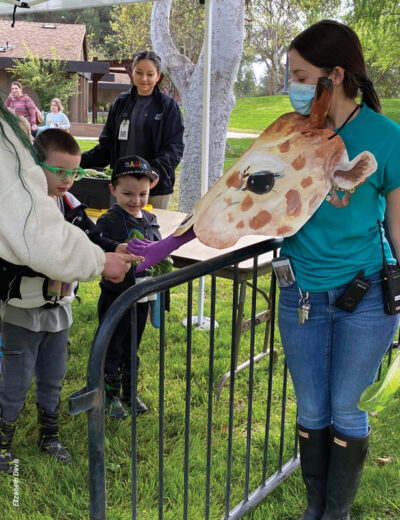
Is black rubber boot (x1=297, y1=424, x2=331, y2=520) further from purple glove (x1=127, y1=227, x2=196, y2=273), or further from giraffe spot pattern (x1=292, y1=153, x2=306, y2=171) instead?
giraffe spot pattern (x1=292, y1=153, x2=306, y2=171)

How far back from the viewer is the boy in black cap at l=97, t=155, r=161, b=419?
2.94m

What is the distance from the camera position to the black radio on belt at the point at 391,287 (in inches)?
73.9

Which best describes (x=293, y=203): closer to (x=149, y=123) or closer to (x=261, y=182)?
(x=261, y=182)

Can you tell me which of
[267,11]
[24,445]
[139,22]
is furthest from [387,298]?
[139,22]

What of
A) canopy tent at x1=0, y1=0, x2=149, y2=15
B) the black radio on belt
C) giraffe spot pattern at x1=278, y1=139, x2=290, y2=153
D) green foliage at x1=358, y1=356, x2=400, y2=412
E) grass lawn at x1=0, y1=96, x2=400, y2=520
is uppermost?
canopy tent at x1=0, y1=0, x2=149, y2=15

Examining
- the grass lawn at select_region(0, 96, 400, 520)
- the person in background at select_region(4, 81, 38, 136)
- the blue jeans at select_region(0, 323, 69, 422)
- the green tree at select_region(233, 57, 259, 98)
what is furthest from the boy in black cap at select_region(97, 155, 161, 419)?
the green tree at select_region(233, 57, 259, 98)

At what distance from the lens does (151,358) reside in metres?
4.09

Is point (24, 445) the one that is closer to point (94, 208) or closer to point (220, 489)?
point (220, 489)

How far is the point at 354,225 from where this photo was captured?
1.82 metres

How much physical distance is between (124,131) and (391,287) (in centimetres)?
298

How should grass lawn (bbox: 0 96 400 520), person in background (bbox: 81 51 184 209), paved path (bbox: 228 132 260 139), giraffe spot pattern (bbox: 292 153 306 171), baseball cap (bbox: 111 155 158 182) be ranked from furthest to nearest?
paved path (bbox: 228 132 260 139) → person in background (bbox: 81 51 184 209) → baseball cap (bbox: 111 155 158 182) → grass lawn (bbox: 0 96 400 520) → giraffe spot pattern (bbox: 292 153 306 171)

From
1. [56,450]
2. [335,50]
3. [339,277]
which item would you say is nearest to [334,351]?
[339,277]

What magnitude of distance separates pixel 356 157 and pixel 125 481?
191 cm

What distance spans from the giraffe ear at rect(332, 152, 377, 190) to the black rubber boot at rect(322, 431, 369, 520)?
0.90 metres
